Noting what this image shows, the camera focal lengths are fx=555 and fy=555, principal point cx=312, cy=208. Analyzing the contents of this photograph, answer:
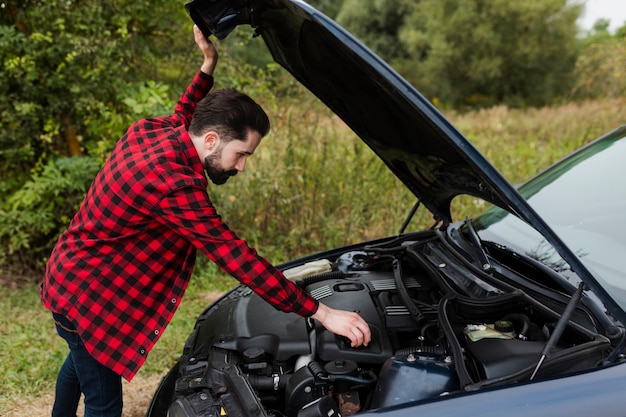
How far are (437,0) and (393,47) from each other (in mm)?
3655

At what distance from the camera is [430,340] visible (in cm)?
204

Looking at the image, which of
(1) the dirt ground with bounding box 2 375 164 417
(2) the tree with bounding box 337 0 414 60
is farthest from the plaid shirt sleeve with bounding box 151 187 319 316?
(2) the tree with bounding box 337 0 414 60

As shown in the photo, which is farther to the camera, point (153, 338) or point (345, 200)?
point (345, 200)

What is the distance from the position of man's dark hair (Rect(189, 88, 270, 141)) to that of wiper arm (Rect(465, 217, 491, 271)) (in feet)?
3.38

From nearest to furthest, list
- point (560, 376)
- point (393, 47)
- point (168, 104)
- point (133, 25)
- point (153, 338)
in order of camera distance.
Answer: point (560, 376) < point (153, 338) < point (168, 104) < point (133, 25) < point (393, 47)

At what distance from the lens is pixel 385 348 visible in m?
2.00

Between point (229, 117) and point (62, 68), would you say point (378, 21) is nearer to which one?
point (62, 68)

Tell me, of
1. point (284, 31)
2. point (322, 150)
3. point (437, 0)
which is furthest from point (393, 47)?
point (284, 31)

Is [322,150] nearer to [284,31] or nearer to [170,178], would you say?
[284,31]

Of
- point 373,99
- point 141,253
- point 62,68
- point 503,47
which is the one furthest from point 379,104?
point 503,47

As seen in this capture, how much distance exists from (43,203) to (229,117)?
365 cm

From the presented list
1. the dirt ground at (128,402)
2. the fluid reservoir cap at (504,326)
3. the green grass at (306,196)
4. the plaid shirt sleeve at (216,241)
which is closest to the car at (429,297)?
the fluid reservoir cap at (504,326)

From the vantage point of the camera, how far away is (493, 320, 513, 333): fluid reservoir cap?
6.23 ft

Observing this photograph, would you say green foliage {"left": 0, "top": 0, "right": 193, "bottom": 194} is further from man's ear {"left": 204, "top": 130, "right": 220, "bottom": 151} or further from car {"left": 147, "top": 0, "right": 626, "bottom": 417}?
man's ear {"left": 204, "top": 130, "right": 220, "bottom": 151}
